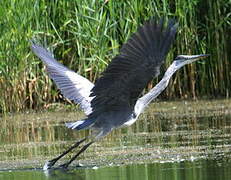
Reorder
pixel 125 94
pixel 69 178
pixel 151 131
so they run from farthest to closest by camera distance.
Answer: pixel 151 131 → pixel 125 94 → pixel 69 178

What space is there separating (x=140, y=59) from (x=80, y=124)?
1139 mm

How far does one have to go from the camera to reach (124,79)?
257 inches

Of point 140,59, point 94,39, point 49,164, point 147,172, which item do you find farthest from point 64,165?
point 94,39

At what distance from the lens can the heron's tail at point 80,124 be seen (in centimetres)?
704

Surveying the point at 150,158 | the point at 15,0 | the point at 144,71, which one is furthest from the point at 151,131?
the point at 15,0

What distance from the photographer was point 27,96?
38.0 feet

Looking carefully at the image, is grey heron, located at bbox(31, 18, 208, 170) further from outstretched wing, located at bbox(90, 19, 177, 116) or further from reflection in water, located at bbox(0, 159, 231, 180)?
reflection in water, located at bbox(0, 159, 231, 180)

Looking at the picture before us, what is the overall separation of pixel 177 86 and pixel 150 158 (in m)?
4.72

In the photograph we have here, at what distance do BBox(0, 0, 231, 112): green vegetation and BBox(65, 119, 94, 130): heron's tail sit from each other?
3.84 metres

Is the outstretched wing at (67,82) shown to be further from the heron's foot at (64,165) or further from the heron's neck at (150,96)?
the heron's foot at (64,165)

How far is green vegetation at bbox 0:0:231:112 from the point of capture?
11.1m

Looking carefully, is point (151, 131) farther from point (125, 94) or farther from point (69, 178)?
point (69, 178)

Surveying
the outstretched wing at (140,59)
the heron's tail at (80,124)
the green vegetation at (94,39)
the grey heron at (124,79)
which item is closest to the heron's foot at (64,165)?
the grey heron at (124,79)

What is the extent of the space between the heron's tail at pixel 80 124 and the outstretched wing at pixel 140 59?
1.46 ft
